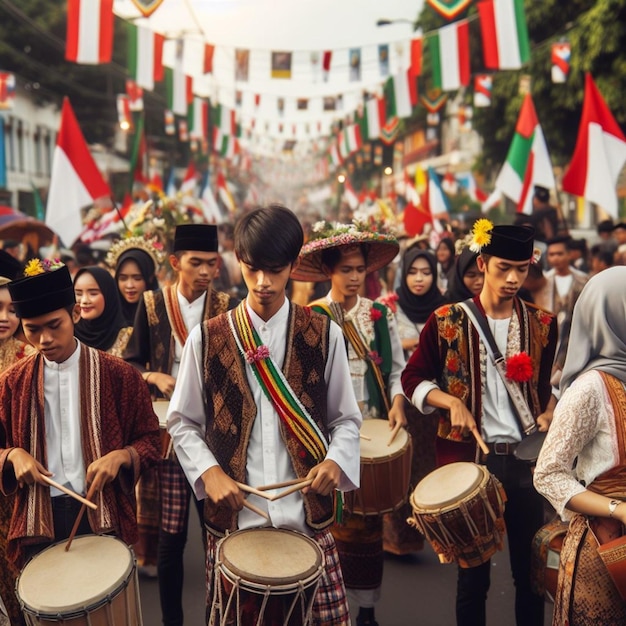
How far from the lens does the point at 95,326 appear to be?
555 cm

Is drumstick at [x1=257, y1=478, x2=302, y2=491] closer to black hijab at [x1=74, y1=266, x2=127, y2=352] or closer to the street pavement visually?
the street pavement

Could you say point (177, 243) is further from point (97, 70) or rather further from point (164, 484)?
point (97, 70)

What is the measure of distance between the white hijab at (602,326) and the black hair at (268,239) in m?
1.11

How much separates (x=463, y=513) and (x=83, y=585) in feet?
5.32

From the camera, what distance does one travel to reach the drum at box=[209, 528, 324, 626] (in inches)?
108

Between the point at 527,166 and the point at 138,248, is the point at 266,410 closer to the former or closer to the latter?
the point at 138,248

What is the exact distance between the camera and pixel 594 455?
115 inches

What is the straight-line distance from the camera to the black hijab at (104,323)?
217 inches

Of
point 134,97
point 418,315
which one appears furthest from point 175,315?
point 134,97

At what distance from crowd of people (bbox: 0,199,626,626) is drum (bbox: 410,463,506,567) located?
170 millimetres

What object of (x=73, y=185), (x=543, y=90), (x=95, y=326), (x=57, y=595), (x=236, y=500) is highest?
(x=543, y=90)

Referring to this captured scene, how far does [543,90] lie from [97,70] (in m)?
25.6

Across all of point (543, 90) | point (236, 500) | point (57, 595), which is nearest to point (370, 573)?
point (236, 500)

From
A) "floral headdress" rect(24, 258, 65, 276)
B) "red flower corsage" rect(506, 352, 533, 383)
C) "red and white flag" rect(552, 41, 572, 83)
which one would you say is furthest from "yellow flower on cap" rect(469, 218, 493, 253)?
"red and white flag" rect(552, 41, 572, 83)
